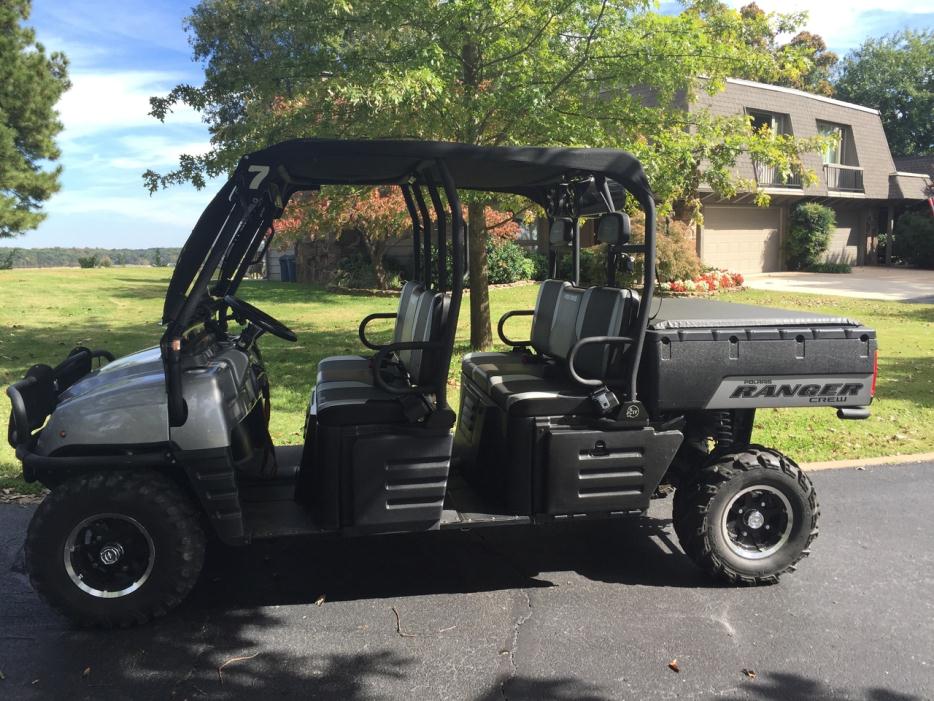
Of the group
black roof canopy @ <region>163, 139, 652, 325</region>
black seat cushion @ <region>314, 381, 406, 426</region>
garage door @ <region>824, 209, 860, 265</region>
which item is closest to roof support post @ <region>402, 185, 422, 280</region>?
black roof canopy @ <region>163, 139, 652, 325</region>

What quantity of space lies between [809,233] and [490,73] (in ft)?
73.4

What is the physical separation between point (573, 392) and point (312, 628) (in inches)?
65.6

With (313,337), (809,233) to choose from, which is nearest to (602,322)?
(313,337)

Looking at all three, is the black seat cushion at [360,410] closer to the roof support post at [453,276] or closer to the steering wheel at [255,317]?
the roof support post at [453,276]

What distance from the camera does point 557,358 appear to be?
473 cm

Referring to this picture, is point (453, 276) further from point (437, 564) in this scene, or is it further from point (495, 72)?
point (495, 72)

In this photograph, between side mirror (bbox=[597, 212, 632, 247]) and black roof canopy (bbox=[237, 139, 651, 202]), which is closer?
black roof canopy (bbox=[237, 139, 651, 202])

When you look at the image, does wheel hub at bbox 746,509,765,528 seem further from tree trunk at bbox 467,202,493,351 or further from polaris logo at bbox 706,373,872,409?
tree trunk at bbox 467,202,493,351

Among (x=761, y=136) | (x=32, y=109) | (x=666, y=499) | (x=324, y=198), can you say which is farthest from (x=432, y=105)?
(x=32, y=109)

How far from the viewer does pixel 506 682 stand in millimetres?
3100

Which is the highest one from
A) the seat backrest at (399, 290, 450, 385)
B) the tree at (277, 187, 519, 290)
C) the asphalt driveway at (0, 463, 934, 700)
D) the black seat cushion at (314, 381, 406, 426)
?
the tree at (277, 187, 519, 290)

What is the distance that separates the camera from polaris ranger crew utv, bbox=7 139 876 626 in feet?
11.2

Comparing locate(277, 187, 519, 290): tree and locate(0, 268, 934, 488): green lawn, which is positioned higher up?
locate(277, 187, 519, 290): tree

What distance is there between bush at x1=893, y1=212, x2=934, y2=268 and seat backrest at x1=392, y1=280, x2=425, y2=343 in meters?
29.6
